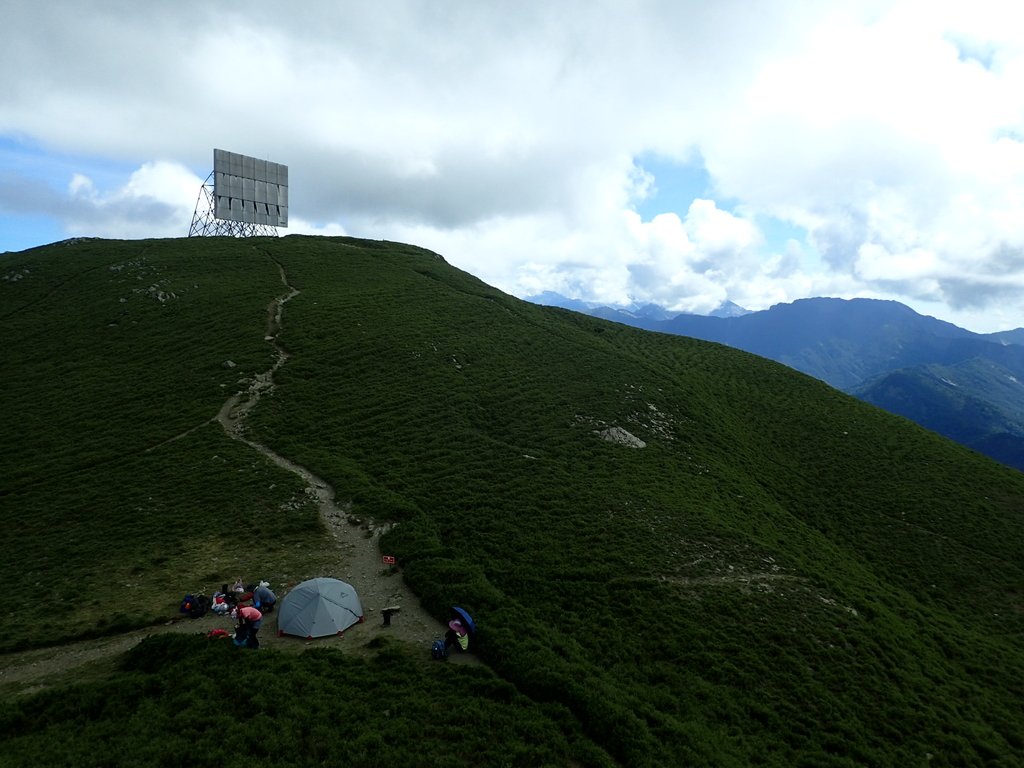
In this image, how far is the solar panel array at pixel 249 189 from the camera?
10656 centimetres

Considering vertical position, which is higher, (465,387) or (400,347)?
(400,347)

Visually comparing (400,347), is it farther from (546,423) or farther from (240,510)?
(240,510)

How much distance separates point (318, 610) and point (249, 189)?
112828mm

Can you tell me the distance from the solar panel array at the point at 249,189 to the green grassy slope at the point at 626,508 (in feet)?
134

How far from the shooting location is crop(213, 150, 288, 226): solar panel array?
4195 inches

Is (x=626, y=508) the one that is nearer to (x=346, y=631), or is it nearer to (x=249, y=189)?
(x=346, y=631)

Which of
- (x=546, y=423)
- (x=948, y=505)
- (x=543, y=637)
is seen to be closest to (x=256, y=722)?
(x=543, y=637)

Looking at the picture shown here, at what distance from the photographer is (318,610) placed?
71.4 feet

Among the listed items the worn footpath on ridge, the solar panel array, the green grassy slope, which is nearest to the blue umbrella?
the green grassy slope

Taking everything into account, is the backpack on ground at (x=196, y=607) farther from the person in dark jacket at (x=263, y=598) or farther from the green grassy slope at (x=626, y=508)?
the green grassy slope at (x=626, y=508)

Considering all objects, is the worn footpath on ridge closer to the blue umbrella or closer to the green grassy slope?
the blue umbrella

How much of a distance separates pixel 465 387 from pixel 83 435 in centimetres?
3180

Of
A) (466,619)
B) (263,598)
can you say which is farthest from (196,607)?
(466,619)

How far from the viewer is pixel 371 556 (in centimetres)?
2842
